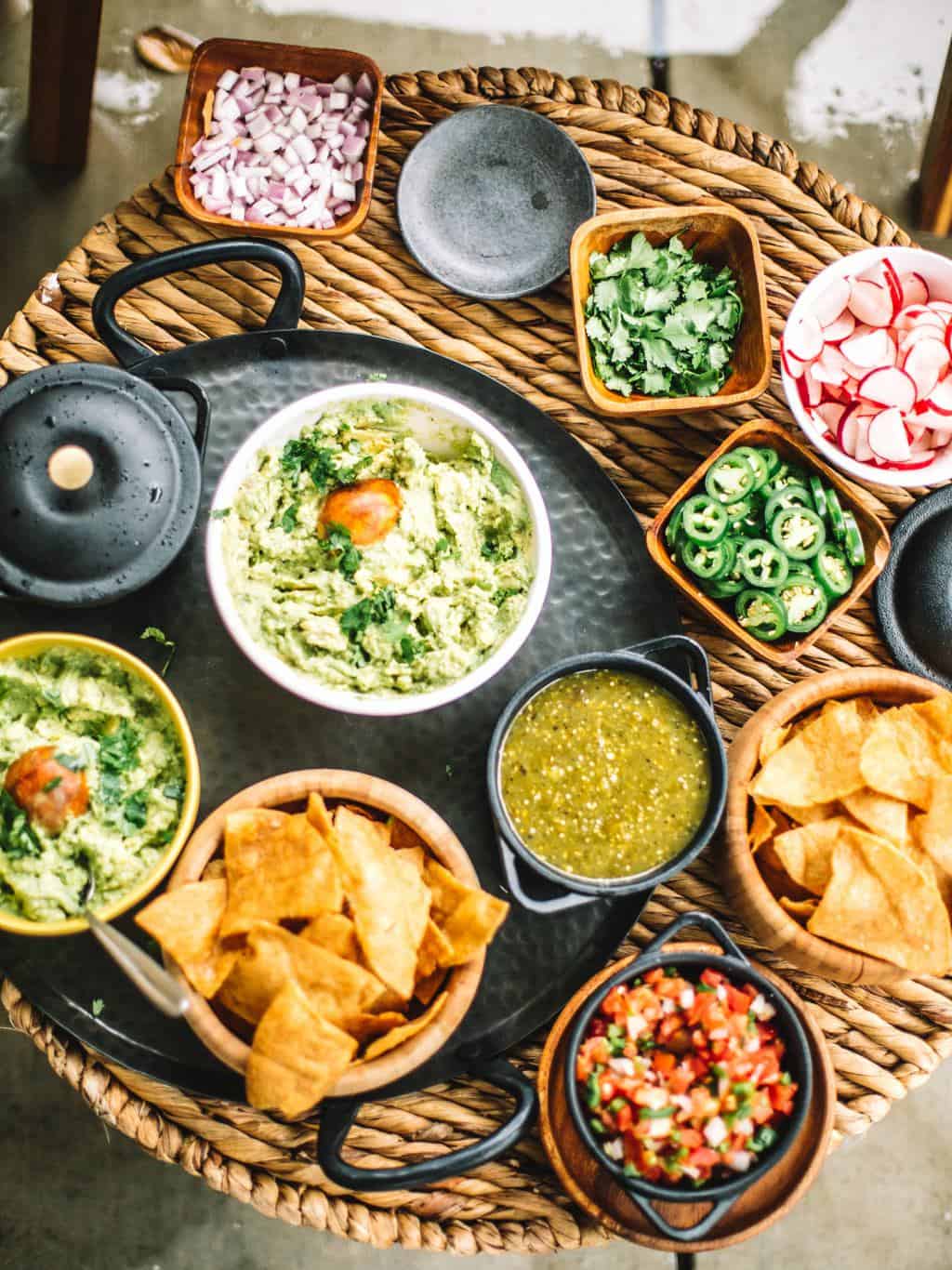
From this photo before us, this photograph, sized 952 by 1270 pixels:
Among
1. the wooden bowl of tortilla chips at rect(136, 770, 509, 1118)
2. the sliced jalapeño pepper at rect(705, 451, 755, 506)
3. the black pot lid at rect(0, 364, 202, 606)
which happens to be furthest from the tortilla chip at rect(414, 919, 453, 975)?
the sliced jalapeño pepper at rect(705, 451, 755, 506)

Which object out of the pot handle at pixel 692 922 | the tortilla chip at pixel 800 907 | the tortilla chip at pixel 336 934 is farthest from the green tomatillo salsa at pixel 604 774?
the tortilla chip at pixel 336 934

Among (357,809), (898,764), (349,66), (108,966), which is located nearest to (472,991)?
(357,809)

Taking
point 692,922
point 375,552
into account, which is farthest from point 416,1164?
point 375,552

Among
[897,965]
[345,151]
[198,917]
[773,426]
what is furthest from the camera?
[345,151]

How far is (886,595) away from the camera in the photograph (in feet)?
7.75

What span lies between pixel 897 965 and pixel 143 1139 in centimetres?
146

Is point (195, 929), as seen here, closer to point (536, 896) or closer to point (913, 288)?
point (536, 896)

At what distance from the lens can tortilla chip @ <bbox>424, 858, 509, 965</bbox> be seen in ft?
6.35

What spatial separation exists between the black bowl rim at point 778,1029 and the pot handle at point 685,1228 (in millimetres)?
11

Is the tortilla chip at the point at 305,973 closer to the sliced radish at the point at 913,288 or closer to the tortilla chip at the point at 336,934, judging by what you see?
the tortilla chip at the point at 336,934

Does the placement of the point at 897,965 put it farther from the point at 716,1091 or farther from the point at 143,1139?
the point at 143,1139

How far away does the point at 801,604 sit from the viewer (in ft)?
7.20

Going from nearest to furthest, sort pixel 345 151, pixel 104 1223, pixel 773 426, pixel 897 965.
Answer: pixel 897 965
pixel 773 426
pixel 345 151
pixel 104 1223

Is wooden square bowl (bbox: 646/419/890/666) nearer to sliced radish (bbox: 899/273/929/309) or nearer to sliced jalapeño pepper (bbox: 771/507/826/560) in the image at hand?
sliced jalapeño pepper (bbox: 771/507/826/560)
